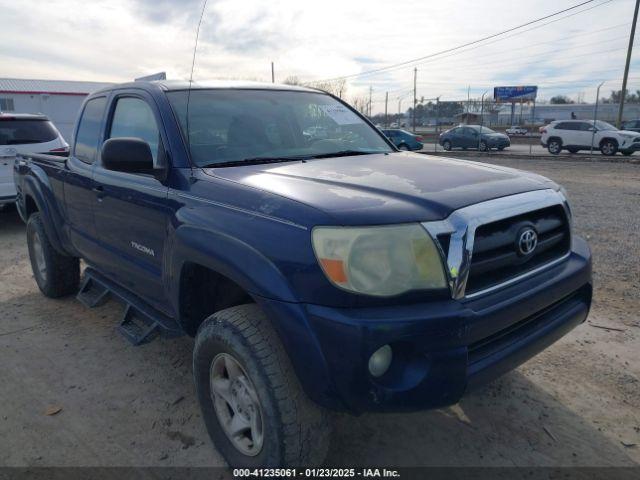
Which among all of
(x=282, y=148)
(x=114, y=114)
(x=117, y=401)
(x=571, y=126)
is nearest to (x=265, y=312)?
(x=282, y=148)

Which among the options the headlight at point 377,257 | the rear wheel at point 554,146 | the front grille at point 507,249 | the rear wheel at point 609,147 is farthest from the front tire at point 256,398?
the rear wheel at point 554,146

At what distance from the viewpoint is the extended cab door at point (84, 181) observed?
3.66 m

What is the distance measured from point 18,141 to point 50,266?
13.3ft

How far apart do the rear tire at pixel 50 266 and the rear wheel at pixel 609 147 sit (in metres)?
22.0

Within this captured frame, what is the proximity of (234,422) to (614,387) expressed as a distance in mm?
2284

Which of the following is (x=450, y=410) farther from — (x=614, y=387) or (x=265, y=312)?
(x=265, y=312)

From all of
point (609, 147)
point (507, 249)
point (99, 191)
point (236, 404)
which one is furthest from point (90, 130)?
point (609, 147)

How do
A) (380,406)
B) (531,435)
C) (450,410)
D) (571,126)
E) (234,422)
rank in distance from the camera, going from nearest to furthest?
1. (380,406)
2. (234,422)
3. (531,435)
4. (450,410)
5. (571,126)

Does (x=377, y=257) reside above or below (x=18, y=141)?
below

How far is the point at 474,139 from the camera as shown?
83.8ft

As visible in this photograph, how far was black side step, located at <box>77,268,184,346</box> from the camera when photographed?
2984 mm

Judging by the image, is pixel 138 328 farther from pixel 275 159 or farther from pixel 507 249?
pixel 507 249

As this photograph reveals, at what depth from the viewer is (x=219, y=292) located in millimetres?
2713

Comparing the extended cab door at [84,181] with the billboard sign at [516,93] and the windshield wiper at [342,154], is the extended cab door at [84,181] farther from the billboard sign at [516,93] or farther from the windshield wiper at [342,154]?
the billboard sign at [516,93]
